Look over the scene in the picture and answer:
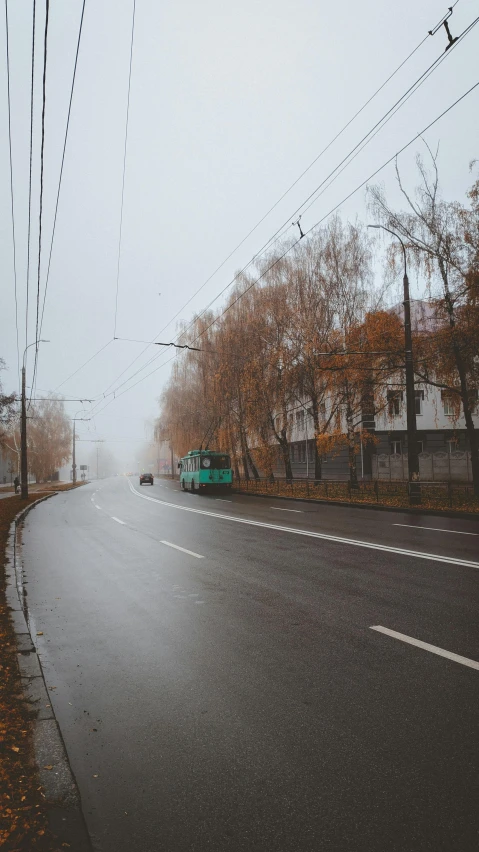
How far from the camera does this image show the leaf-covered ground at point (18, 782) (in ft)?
8.03

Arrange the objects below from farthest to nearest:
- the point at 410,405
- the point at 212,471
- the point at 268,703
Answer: the point at 212,471, the point at 410,405, the point at 268,703

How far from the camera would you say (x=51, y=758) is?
3207mm

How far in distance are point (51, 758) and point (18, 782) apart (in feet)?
1.05

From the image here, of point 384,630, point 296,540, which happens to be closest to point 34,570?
point 296,540

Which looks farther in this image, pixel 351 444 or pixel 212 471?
pixel 212 471

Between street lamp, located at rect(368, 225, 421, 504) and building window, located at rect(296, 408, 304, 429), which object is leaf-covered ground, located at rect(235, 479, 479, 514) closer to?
street lamp, located at rect(368, 225, 421, 504)

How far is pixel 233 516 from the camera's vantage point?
60.0 ft

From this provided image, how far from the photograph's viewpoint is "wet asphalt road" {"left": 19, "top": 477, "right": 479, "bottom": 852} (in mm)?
2674

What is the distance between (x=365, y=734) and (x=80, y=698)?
2160 mm

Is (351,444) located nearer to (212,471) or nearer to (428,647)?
(212,471)

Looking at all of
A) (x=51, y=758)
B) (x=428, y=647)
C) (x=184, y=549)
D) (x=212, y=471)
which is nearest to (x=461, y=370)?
(x=184, y=549)

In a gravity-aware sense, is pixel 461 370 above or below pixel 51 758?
above

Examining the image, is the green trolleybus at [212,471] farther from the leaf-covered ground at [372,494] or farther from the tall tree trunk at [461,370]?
the tall tree trunk at [461,370]

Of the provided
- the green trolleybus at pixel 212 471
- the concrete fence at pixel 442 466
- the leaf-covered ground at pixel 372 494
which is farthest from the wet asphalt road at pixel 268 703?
the green trolleybus at pixel 212 471
